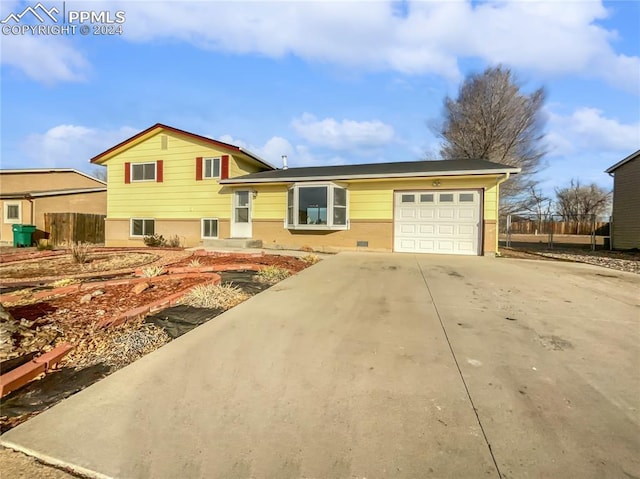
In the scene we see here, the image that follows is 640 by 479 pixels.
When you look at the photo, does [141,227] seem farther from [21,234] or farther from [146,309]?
[146,309]

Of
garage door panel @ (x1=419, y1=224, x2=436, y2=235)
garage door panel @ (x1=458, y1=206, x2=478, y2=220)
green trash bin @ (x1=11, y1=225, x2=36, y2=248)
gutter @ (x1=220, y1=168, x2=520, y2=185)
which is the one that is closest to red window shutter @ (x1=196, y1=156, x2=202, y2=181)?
gutter @ (x1=220, y1=168, x2=520, y2=185)

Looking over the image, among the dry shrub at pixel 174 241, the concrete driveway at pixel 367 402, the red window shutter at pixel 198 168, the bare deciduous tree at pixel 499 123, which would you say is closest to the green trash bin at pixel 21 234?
the dry shrub at pixel 174 241

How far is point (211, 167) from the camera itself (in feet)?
48.4

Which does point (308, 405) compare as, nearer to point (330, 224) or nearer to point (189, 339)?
point (189, 339)

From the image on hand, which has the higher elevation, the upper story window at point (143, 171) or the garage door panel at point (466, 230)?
the upper story window at point (143, 171)

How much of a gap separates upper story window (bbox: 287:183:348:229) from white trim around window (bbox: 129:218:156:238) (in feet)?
24.0

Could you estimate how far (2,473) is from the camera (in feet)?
5.77

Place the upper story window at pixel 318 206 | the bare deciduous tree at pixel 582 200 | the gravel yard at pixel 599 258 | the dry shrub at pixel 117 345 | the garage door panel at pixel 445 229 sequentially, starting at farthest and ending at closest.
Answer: the bare deciduous tree at pixel 582 200
the upper story window at pixel 318 206
the garage door panel at pixel 445 229
the gravel yard at pixel 599 258
the dry shrub at pixel 117 345

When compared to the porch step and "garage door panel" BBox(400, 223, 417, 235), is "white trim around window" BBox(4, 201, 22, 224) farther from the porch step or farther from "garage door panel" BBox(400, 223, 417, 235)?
"garage door panel" BBox(400, 223, 417, 235)

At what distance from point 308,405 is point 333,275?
476 cm

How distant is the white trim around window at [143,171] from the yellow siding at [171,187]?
0.19 metres

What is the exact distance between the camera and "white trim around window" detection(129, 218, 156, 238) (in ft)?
51.7

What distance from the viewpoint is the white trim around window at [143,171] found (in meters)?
15.7

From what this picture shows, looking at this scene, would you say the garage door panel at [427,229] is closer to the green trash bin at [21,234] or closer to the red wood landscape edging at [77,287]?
the red wood landscape edging at [77,287]
